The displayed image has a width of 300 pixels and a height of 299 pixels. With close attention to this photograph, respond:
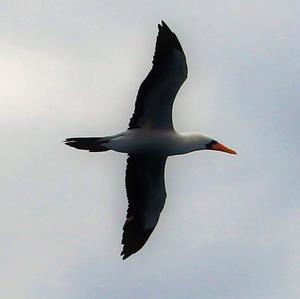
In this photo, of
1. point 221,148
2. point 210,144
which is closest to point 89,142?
point 210,144

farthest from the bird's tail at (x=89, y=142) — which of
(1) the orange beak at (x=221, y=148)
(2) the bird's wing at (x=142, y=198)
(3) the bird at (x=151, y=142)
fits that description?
(1) the orange beak at (x=221, y=148)

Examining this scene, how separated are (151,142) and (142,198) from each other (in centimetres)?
230

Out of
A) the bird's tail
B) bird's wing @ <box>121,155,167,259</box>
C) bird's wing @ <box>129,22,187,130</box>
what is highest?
bird's wing @ <box>129,22,187,130</box>

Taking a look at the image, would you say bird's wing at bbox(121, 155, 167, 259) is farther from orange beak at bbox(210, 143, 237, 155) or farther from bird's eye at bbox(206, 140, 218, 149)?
orange beak at bbox(210, 143, 237, 155)

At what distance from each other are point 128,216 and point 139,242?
831mm

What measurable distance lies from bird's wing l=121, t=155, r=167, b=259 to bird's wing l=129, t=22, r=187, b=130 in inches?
58.6

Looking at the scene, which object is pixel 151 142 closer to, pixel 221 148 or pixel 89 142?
pixel 89 142

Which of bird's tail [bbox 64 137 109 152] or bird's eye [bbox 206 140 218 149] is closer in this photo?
bird's tail [bbox 64 137 109 152]

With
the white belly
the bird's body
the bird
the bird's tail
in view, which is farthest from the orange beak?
the bird's tail

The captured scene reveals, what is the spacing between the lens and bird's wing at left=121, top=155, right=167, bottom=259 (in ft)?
123

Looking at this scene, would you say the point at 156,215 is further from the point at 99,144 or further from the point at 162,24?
the point at 162,24

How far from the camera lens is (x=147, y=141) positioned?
119 feet

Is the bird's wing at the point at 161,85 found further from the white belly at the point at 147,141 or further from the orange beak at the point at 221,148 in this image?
the orange beak at the point at 221,148

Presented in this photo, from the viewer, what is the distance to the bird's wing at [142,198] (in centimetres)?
3734
